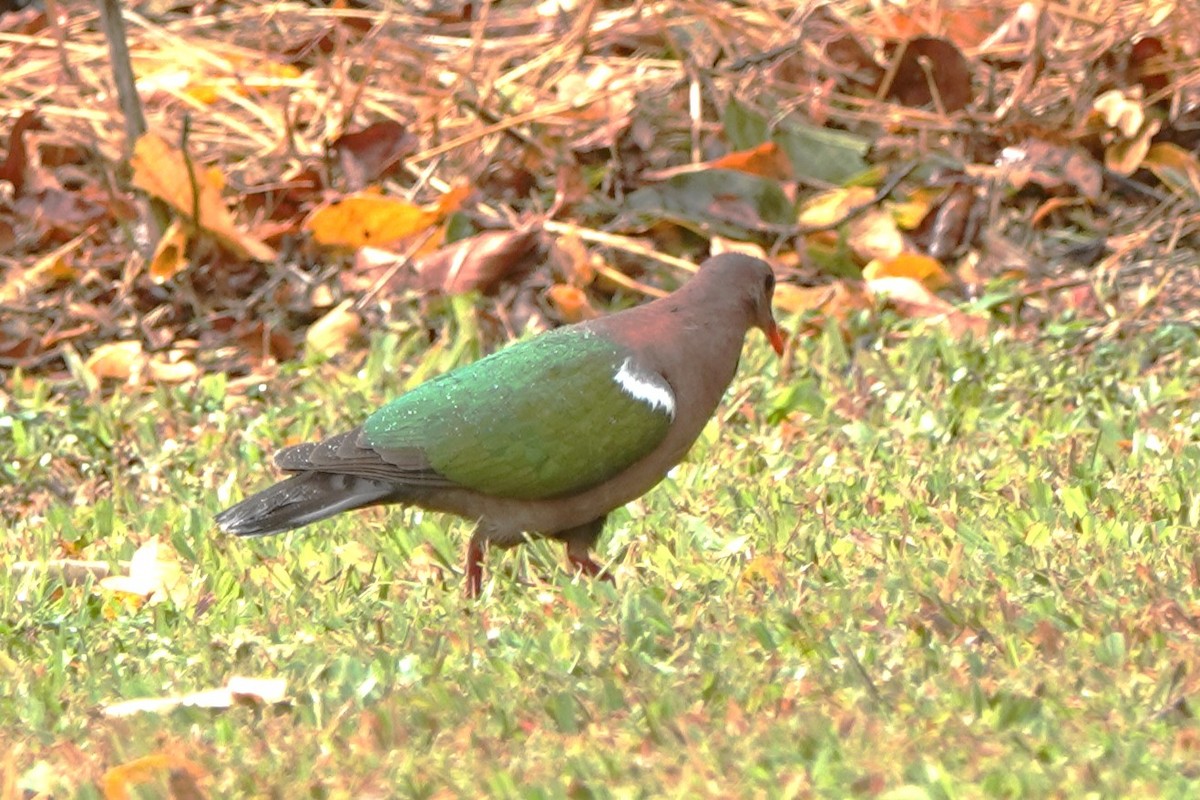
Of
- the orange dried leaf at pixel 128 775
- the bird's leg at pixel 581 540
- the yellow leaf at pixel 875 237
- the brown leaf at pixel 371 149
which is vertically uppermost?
the orange dried leaf at pixel 128 775

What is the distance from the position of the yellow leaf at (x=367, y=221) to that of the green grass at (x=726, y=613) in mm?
1264

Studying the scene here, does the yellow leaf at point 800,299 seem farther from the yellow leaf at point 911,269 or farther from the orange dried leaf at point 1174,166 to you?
the orange dried leaf at point 1174,166

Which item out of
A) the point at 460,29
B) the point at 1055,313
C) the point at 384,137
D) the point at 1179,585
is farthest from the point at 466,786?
the point at 460,29

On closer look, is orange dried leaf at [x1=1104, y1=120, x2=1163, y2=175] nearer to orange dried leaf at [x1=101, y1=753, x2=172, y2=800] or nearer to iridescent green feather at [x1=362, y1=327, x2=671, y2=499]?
iridescent green feather at [x1=362, y1=327, x2=671, y2=499]

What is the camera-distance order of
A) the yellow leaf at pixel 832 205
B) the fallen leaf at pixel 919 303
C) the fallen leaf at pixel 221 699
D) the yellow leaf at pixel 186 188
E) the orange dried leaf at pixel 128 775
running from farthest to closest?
the yellow leaf at pixel 832 205
the yellow leaf at pixel 186 188
the fallen leaf at pixel 919 303
the fallen leaf at pixel 221 699
the orange dried leaf at pixel 128 775

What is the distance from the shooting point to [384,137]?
8.61 metres

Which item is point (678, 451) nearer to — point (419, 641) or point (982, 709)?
point (419, 641)

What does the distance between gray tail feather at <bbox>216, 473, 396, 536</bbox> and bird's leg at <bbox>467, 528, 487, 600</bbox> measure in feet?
0.77

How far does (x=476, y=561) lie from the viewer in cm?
520

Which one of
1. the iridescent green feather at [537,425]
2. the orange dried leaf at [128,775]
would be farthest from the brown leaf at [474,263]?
the orange dried leaf at [128,775]

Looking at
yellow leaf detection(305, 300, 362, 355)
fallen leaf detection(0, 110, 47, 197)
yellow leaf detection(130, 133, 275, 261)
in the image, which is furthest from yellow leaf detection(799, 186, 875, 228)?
fallen leaf detection(0, 110, 47, 197)

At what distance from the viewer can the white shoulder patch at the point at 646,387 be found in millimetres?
5035

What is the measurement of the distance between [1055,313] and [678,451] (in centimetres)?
297

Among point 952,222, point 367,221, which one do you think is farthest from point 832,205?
point 367,221
